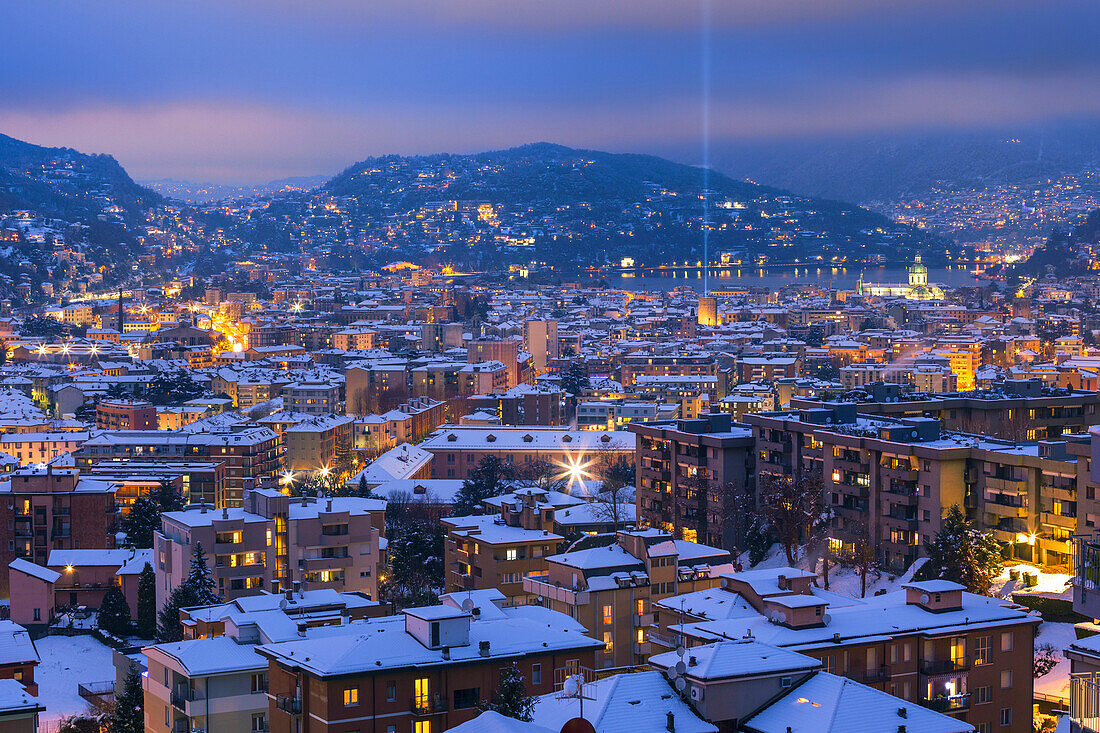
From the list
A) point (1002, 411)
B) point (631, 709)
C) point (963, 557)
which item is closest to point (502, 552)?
point (963, 557)

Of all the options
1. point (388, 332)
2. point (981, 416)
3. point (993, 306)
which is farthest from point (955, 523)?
point (993, 306)

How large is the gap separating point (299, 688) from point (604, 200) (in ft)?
305

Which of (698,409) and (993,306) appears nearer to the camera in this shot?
(698,409)

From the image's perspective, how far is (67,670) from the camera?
448 inches

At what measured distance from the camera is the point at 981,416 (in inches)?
615

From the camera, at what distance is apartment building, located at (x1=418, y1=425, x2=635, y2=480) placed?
21.9 meters

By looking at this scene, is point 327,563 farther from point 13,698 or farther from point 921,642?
point 921,642

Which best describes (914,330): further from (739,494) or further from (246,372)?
(739,494)

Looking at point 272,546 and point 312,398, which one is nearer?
point 272,546

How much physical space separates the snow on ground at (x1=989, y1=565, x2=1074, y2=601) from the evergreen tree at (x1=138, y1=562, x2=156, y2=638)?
6.38m

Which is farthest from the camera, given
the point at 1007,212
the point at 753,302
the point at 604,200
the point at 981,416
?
the point at 1007,212

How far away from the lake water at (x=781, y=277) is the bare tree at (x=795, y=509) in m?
65.6

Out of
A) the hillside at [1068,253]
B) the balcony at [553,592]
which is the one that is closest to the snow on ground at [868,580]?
the balcony at [553,592]

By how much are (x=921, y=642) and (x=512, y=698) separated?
81.6 inches
